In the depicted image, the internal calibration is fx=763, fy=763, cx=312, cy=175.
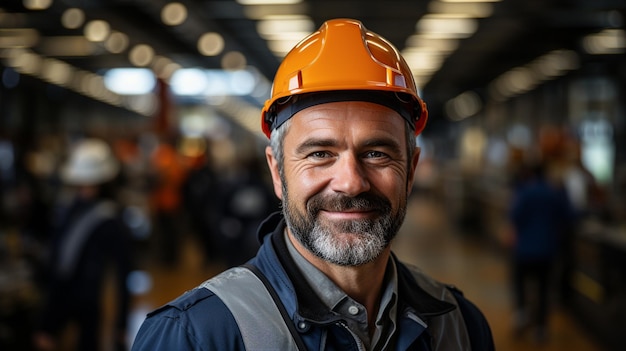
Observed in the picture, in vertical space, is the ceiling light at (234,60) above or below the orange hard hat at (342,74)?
above

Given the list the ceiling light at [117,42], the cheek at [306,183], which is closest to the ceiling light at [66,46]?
the ceiling light at [117,42]

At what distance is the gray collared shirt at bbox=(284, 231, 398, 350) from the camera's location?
5.64 ft

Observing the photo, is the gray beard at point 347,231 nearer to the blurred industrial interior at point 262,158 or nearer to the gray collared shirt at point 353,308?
the gray collared shirt at point 353,308

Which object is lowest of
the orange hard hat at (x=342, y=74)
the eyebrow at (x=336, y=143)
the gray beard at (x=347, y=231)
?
the gray beard at (x=347, y=231)

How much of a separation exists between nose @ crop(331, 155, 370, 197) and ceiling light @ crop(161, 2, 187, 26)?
8.92m

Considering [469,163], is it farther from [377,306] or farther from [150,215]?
[377,306]

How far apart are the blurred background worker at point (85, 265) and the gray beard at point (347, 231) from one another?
343cm

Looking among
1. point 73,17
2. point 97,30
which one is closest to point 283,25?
point 97,30

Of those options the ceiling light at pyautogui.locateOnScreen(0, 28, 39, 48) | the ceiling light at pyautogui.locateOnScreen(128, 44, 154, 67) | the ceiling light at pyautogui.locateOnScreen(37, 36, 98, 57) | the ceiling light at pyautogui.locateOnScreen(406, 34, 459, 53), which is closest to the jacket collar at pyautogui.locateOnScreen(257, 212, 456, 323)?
the ceiling light at pyautogui.locateOnScreen(406, 34, 459, 53)

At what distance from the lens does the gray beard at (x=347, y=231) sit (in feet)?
5.60

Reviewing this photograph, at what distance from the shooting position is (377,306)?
1.85 m

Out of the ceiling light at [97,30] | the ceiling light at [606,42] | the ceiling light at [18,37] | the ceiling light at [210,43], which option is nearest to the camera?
the ceiling light at [97,30]

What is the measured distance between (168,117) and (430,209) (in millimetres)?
11492

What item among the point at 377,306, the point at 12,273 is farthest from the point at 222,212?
A: the point at 377,306
